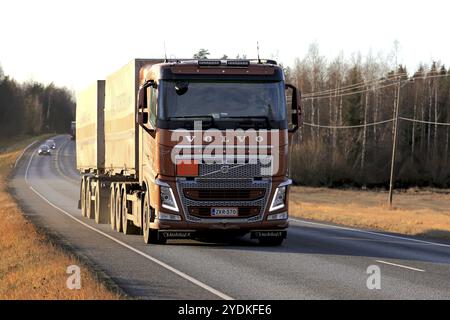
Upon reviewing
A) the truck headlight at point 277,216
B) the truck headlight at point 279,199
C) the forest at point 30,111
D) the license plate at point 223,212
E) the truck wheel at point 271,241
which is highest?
the forest at point 30,111

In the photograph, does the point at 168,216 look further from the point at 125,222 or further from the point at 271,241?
the point at 125,222

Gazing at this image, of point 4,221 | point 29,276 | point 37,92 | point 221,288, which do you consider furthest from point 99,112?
point 37,92

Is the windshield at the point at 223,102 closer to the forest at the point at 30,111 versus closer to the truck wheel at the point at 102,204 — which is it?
the truck wheel at the point at 102,204

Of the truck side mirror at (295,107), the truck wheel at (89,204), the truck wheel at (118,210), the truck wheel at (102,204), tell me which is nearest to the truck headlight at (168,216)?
the truck side mirror at (295,107)

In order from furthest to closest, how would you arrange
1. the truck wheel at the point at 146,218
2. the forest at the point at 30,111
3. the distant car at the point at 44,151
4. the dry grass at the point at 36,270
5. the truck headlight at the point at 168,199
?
the forest at the point at 30,111, the distant car at the point at 44,151, the truck wheel at the point at 146,218, the truck headlight at the point at 168,199, the dry grass at the point at 36,270

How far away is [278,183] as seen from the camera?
18.6 meters

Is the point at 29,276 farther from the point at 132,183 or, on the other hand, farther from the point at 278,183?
the point at 132,183

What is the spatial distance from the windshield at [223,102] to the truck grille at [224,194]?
136cm

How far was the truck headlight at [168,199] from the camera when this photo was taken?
1831 centimetres

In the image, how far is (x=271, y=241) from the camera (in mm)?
19750

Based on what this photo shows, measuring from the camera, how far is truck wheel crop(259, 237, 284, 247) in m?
19.6

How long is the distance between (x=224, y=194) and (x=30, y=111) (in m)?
161
